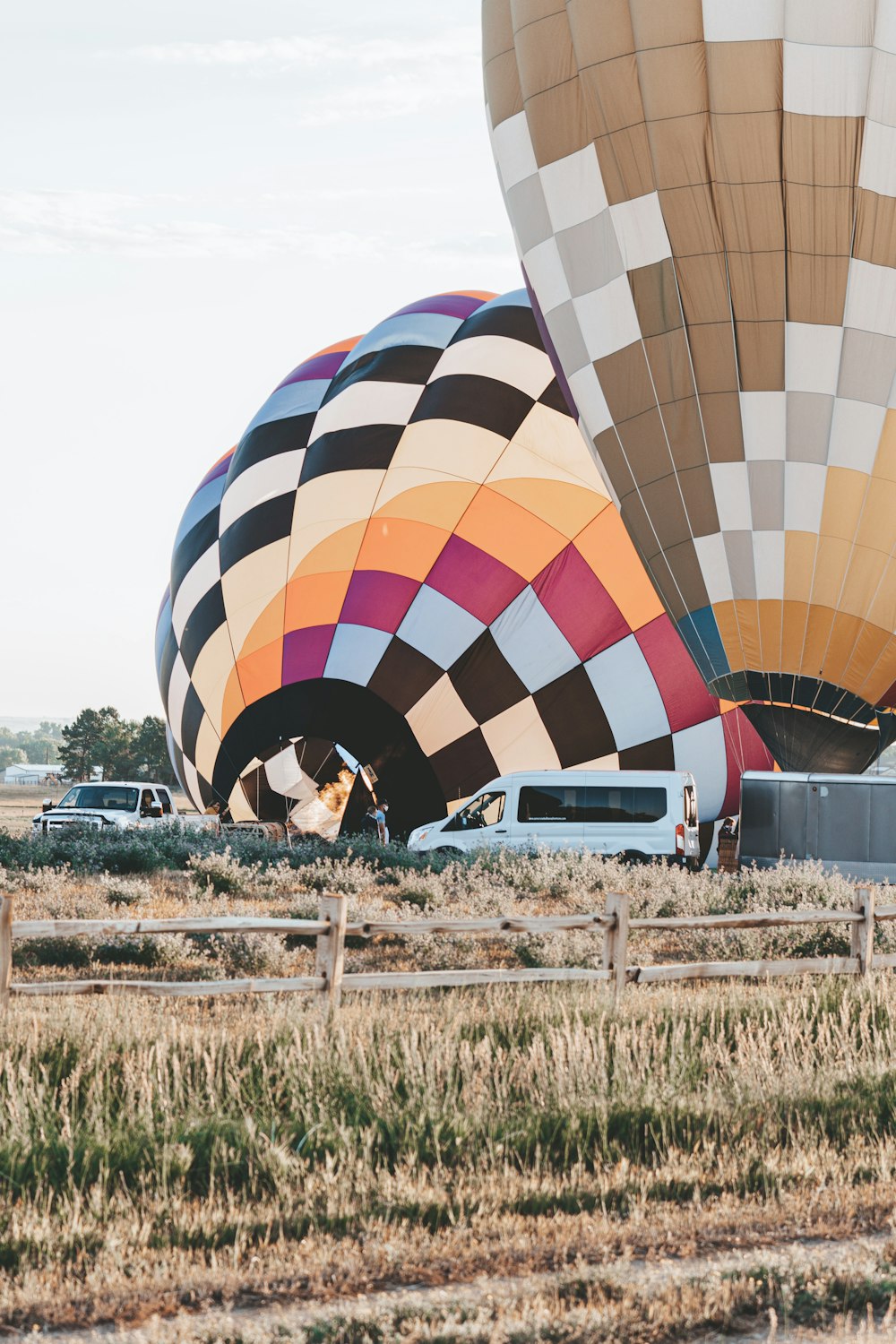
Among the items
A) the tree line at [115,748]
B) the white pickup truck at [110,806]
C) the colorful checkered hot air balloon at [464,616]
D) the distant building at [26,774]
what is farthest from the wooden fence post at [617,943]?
the distant building at [26,774]

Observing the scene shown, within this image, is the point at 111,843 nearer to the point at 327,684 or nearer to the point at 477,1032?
the point at 327,684

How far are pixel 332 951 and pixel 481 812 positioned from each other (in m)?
9.83

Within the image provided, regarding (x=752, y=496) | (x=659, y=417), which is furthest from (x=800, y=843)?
(x=659, y=417)

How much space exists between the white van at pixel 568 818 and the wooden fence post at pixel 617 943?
29.3 feet

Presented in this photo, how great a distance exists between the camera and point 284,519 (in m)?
17.9

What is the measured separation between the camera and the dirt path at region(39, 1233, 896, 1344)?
3787 millimetres

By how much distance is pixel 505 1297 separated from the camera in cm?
405

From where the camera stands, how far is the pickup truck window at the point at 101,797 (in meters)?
23.1

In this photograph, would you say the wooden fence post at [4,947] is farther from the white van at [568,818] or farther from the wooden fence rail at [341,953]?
the white van at [568,818]

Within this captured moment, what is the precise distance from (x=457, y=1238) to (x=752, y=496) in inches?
406

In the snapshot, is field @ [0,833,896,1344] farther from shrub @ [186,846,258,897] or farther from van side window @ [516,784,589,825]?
van side window @ [516,784,589,825]

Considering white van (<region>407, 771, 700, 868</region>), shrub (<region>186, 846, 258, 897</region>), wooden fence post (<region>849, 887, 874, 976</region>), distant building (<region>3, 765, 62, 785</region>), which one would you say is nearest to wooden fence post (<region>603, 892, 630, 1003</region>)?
wooden fence post (<region>849, 887, 874, 976</region>)

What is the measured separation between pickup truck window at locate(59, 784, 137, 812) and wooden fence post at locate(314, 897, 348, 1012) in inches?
651

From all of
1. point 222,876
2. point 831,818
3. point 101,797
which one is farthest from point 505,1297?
point 101,797
